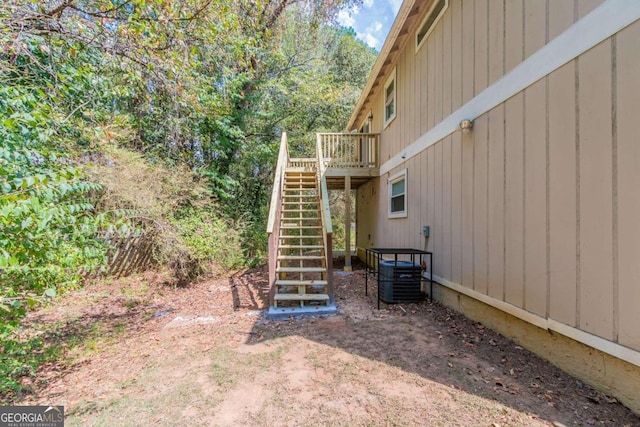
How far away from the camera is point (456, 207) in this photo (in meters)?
4.50

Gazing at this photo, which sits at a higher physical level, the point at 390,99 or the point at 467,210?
the point at 390,99

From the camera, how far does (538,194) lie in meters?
2.96

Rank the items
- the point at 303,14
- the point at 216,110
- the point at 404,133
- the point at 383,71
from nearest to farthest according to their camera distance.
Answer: the point at 404,133 → the point at 383,71 → the point at 216,110 → the point at 303,14

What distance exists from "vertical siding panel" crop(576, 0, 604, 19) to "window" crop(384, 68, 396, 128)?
4.93 metres

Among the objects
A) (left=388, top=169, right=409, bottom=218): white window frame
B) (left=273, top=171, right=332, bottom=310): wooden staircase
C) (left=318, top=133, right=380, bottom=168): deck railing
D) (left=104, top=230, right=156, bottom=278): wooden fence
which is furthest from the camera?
(left=318, top=133, right=380, bottom=168): deck railing

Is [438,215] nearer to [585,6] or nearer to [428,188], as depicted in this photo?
[428,188]

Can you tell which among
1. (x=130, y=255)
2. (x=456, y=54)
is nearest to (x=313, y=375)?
(x=456, y=54)

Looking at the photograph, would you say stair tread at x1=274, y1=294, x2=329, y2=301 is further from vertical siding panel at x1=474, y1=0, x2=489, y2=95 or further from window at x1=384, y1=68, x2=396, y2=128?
window at x1=384, y1=68, x2=396, y2=128

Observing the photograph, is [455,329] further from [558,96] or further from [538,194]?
[558,96]

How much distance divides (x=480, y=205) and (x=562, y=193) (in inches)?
49.9

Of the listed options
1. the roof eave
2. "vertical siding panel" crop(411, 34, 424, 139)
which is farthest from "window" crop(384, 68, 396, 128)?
"vertical siding panel" crop(411, 34, 424, 139)

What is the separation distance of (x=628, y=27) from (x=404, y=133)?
15.1 ft

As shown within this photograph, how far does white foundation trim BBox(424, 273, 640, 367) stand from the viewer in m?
2.13

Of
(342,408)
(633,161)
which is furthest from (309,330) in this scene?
(633,161)
